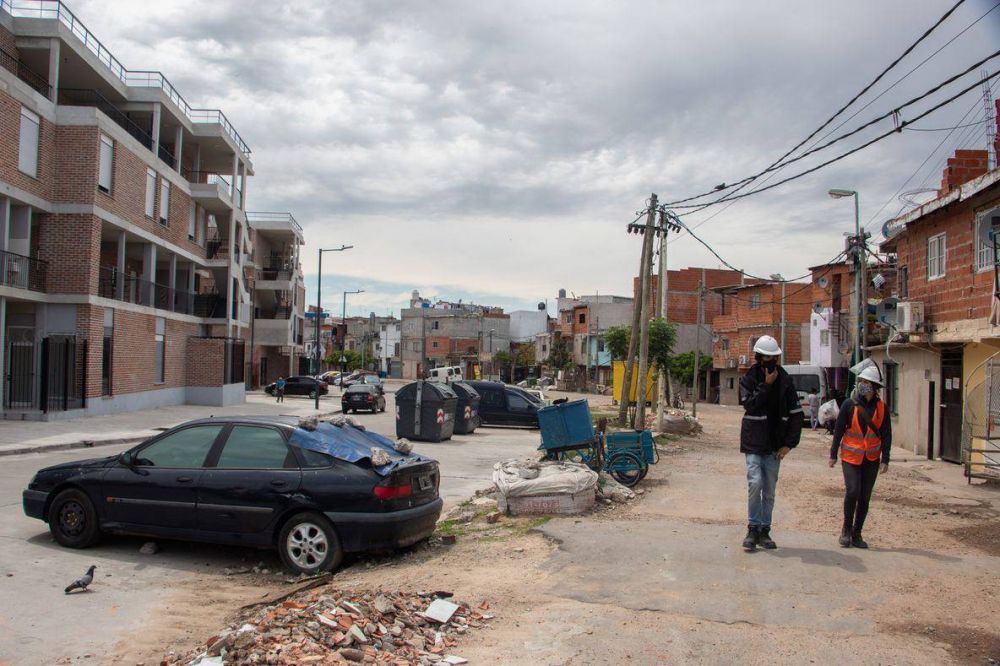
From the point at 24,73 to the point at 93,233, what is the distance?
236 inches

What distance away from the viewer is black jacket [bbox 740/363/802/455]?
6.95 metres

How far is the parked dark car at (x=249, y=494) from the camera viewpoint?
22.6 ft

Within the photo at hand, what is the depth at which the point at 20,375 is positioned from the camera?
2261 centimetres

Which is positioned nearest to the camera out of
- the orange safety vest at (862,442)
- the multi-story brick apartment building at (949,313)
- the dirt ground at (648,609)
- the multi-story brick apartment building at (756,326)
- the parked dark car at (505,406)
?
the dirt ground at (648,609)

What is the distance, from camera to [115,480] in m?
7.46

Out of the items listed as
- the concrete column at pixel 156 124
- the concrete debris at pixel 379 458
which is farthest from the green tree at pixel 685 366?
the concrete debris at pixel 379 458

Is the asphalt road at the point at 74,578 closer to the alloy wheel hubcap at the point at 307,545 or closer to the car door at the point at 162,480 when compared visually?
the car door at the point at 162,480

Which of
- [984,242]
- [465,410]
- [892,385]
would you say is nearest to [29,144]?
[465,410]

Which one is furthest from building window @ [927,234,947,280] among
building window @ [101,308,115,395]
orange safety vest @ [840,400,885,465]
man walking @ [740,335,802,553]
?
building window @ [101,308,115,395]

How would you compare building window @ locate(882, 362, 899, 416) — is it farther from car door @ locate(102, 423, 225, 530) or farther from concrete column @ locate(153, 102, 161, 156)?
concrete column @ locate(153, 102, 161, 156)

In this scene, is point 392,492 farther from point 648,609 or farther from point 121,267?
point 121,267

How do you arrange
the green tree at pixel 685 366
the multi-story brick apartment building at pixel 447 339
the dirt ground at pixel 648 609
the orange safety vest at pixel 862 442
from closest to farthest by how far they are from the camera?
the dirt ground at pixel 648 609
the orange safety vest at pixel 862 442
the green tree at pixel 685 366
the multi-story brick apartment building at pixel 447 339

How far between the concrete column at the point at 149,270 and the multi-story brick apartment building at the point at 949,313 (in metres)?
26.0

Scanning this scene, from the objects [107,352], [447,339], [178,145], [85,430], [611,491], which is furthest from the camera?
[447,339]
